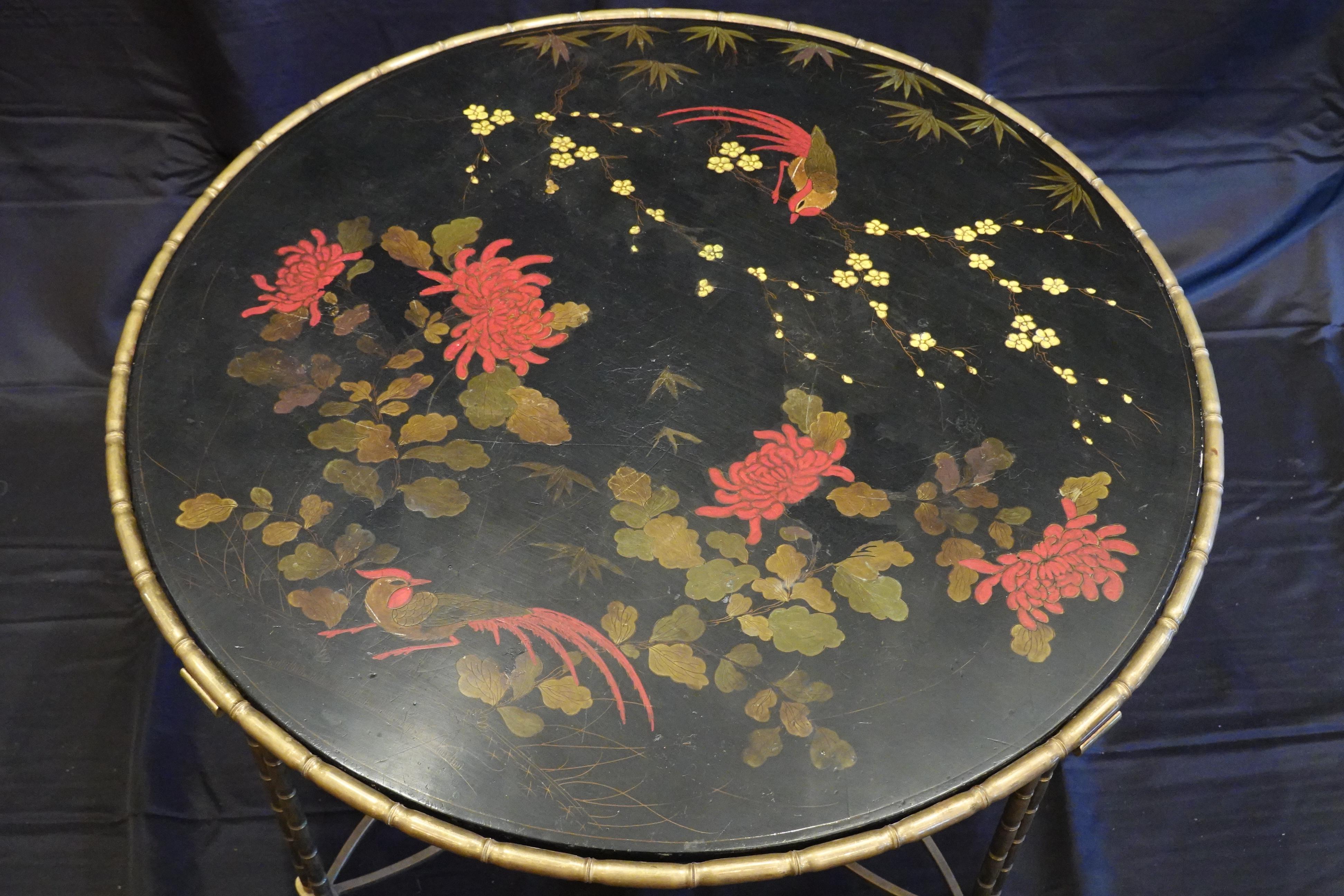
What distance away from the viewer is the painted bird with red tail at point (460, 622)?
1038 mm

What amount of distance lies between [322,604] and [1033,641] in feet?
2.05

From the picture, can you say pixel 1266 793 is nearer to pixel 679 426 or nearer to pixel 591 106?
pixel 679 426

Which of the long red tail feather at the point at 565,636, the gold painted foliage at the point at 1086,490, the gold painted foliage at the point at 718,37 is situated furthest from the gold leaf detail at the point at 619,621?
the gold painted foliage at the point at 718,37

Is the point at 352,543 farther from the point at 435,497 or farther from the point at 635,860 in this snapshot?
the point at 635,860

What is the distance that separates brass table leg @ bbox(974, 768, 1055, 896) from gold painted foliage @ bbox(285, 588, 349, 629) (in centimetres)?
64

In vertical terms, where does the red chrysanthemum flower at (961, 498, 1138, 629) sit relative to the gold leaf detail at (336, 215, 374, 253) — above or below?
below

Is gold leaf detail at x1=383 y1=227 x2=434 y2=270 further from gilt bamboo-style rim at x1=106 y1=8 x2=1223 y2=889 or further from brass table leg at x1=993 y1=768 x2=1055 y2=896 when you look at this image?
brass table leg at x1=993 y1=768 x2=1055 y2=896

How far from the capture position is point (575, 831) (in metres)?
0.96

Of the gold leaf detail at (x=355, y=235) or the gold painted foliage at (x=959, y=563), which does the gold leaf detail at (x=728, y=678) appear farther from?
the gold leaf detail at (x=355, y=235)

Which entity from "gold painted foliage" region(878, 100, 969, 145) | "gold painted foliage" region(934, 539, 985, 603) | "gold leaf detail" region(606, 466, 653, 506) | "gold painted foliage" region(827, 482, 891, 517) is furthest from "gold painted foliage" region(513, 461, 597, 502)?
"gold painted foliage" region(878, 100, 969, 145)

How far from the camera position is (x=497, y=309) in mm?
1245

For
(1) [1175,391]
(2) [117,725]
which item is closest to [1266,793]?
(1) [1175,391]

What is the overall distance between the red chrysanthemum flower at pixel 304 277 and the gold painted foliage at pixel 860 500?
0.55 m

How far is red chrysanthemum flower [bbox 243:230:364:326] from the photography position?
1.23 m
